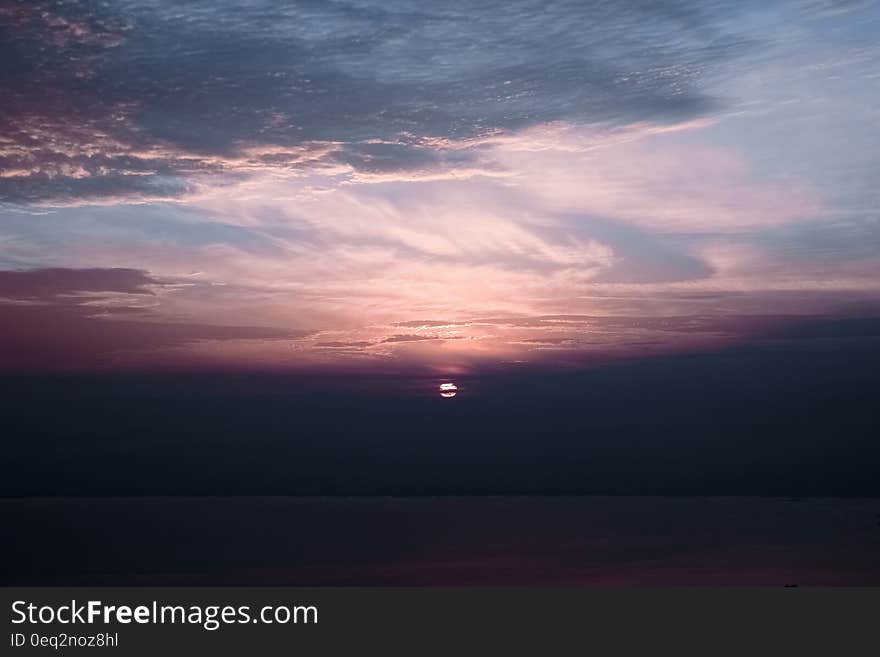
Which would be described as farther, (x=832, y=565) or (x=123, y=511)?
(x=123, y=511)

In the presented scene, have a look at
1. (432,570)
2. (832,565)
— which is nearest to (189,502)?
(432,570)

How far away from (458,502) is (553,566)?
42.5m

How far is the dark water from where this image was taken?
44.8m

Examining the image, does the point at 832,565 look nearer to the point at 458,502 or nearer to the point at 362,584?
the point at 362,584

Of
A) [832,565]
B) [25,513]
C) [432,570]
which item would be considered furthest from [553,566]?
[25,513]

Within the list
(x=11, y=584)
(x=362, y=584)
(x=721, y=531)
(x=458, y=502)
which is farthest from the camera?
(x=458, y=502)

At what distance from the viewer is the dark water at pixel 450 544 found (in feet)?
147

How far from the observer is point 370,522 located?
68.6 m

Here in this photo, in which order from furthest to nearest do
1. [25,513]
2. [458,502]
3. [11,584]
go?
[458,502], [25,513], [11,584]

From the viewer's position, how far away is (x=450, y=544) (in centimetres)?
5519

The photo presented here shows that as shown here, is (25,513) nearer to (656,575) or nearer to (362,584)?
(362,584)

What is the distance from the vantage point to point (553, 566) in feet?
154

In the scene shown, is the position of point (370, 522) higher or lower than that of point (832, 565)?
higher

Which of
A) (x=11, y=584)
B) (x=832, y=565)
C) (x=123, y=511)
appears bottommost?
(x=832, y=565)
